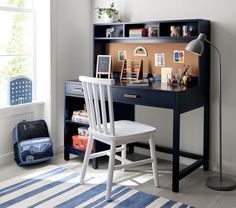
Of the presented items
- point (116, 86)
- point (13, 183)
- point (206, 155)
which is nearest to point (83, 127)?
point (116, 86)

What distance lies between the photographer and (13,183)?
10.2ft

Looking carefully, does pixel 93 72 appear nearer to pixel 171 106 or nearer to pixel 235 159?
pixel 171 106

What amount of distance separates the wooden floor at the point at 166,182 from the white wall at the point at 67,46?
58cm

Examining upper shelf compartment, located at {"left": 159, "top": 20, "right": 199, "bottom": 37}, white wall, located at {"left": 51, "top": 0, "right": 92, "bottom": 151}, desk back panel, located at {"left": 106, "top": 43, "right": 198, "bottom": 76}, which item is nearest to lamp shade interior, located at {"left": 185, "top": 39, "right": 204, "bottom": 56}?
upper shelf compartment, located at {"left": 159, "top": 20, "right": 199, "bottom": 37}

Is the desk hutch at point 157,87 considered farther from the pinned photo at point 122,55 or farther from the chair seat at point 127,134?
the chair seat at point 127,134

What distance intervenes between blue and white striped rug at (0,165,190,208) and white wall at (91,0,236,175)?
2.91ft

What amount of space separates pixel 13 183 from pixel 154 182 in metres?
1.18

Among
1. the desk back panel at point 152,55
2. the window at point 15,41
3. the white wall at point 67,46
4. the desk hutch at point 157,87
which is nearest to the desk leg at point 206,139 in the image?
the desk hutch at point 157,87

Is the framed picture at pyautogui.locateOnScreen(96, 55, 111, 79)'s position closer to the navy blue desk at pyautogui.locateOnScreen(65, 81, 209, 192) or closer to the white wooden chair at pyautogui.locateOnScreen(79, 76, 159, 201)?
the navy blue desk at pyautogui.locateOnScreen(65, 81, 209, 192)

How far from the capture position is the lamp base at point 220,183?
119 inches

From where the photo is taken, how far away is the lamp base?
3.03 meters

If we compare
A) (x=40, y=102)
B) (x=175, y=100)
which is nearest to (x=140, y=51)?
(x=175, y=100)

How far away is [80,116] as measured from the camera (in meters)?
3.65

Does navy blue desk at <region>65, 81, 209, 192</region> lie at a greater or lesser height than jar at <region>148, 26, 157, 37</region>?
lesser
